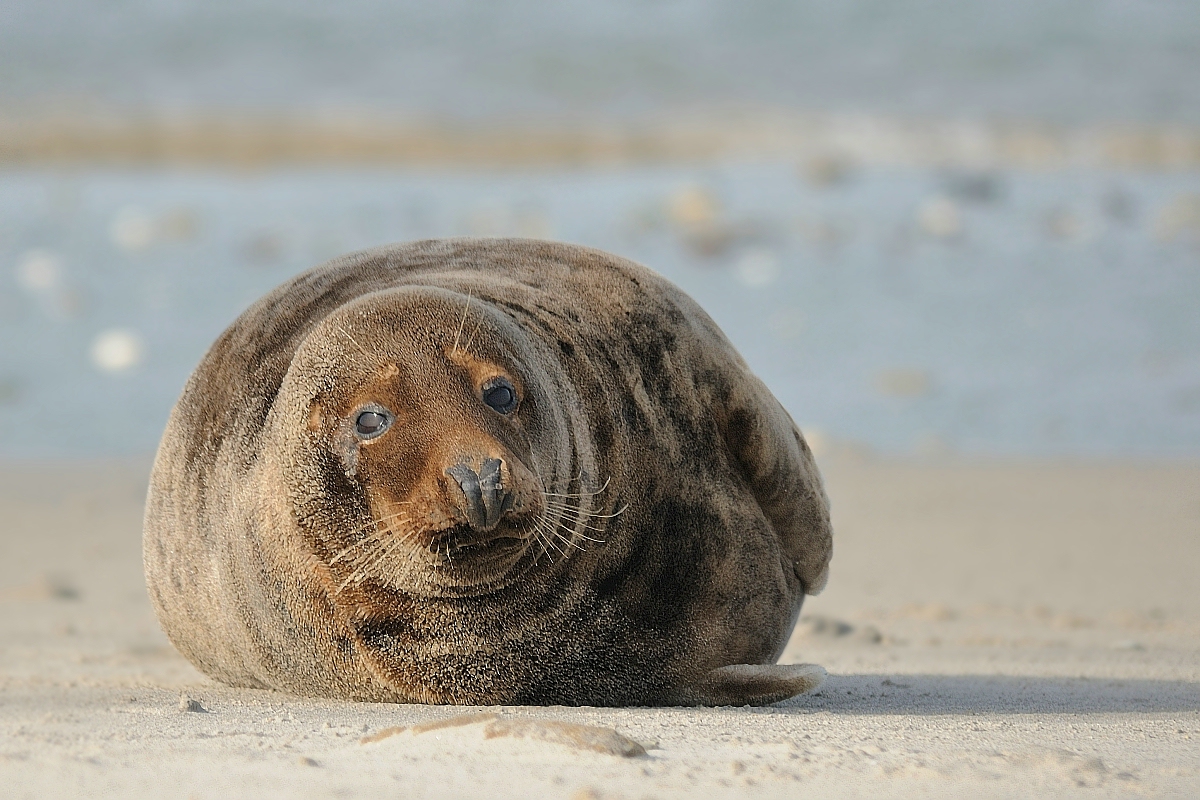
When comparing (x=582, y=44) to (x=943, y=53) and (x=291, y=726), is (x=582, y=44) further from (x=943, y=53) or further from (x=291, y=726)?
(x=291, y=726)

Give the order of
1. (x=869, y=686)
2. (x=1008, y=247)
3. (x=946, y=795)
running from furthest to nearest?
(x=1008, y=247)
(x=869, y=686)
(x=946, y=795)

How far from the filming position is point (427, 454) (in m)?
3.00

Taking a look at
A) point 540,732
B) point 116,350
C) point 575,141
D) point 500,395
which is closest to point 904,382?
point 116,350

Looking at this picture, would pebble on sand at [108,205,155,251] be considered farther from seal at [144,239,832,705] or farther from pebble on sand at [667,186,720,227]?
seal at [144,239,832,705]

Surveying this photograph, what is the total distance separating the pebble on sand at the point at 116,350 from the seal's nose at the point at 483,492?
7.28 meters

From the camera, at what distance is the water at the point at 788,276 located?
352 inches

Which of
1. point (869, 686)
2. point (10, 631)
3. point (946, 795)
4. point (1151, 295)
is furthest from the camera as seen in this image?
point (1151, 295)

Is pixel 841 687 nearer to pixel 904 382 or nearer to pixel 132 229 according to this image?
pixel 904 382

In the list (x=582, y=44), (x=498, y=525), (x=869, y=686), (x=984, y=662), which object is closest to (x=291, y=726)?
(x=498, y=525)

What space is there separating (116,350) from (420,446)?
7.44 meters

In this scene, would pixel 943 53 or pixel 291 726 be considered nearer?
pixel 291 726

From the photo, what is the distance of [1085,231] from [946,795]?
34.7ft

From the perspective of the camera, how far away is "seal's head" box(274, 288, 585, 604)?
298 cm

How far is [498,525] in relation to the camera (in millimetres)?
3008
